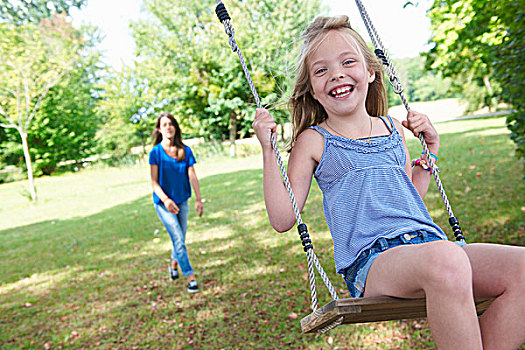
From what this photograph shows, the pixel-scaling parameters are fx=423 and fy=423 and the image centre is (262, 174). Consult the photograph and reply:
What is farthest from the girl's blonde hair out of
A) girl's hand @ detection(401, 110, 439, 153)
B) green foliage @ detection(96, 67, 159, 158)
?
green foliage @ detection(96, 67, 159, 158)

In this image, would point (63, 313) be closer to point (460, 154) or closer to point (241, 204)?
point (241, 204)

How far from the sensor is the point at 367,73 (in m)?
2.08

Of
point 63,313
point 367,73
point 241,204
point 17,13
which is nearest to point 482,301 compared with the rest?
point 367,73

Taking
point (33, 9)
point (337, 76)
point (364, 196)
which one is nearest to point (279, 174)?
point (364, 196)

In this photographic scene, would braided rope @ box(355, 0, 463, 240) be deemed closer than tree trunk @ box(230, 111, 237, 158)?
Yes

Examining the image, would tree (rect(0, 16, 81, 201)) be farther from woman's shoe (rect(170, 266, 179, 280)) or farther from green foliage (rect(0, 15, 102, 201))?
woman's shoe (rect(170, 266, 179, 280))

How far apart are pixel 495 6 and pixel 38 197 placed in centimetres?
1551

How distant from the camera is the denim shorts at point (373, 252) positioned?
1.64 m

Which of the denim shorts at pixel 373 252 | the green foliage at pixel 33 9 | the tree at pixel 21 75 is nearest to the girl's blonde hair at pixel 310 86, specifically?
the denim shorts at pixel 373 252

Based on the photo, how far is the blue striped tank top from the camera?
1705mm

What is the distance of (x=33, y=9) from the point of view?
32562mm

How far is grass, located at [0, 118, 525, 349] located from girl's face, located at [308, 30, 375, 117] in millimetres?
2117

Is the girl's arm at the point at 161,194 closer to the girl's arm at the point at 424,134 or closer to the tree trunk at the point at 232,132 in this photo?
the girl's arm at the point at 424,134

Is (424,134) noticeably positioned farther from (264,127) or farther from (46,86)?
(46,86)
